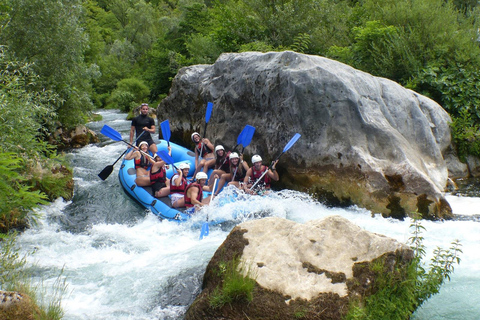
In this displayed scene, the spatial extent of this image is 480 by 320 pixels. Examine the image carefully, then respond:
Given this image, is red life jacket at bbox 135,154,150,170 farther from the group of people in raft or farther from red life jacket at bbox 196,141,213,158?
red life jacket at bbox 196,141,213,158

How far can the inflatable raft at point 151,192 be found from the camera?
6.14 m

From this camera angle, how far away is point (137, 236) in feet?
18.5

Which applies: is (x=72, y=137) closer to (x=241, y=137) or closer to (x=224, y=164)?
(x=224, y=164)

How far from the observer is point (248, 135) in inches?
286

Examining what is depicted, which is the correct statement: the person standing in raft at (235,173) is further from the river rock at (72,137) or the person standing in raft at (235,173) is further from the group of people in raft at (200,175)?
the river rock at (72,137)

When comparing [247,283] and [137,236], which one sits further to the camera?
[137,236]

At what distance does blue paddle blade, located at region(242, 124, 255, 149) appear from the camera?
7.23m

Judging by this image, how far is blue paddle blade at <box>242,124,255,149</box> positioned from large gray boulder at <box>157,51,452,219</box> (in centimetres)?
34

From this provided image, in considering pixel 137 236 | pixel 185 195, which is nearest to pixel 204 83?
pixel 185 195

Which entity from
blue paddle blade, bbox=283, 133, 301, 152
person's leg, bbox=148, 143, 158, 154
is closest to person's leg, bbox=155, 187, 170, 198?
person's leg, bbox=148, 143, 158, 154

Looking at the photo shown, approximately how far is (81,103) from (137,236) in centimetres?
679

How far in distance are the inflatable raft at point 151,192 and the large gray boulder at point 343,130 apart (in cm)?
110

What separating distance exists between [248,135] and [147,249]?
297 cm

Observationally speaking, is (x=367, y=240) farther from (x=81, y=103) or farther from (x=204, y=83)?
(x=81, y=103)
